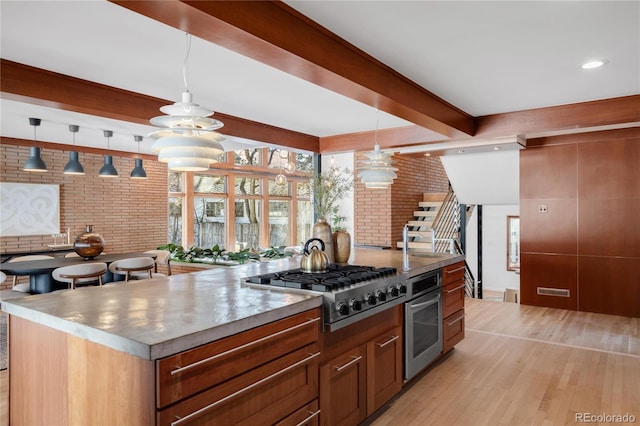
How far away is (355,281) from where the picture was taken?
2.51 meters

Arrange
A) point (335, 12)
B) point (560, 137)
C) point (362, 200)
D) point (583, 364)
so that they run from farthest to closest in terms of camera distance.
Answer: point (362, 200) < point (560, 137) < point (583, 364) < point (335, 12)

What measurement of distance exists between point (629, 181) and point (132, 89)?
570 centimetres

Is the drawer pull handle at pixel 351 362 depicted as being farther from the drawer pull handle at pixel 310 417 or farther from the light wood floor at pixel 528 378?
the light wood floor at pixel 528 378

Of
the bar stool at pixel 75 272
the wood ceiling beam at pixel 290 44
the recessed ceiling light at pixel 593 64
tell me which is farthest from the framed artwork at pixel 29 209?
the recessed ceiling light at pixel 593 64

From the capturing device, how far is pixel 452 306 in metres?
3.84

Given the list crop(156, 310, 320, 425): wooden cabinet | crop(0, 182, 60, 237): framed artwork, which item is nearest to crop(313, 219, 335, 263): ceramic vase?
crop(156, 310, 320, 425): wooden cabinet

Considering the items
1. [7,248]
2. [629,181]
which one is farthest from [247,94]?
[7,248]

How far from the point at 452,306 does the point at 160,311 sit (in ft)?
9.13

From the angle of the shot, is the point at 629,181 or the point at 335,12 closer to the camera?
the point at 335,12

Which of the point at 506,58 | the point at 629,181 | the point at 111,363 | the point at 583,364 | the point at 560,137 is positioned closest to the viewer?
the point at 111,363

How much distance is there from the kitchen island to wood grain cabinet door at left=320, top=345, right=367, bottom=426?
0.12 meters

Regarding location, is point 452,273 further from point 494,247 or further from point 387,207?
point 494,247

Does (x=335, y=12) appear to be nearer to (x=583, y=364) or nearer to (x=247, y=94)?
(x=247, y=94)

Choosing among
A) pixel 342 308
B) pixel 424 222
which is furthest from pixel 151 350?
pixel 424 222
